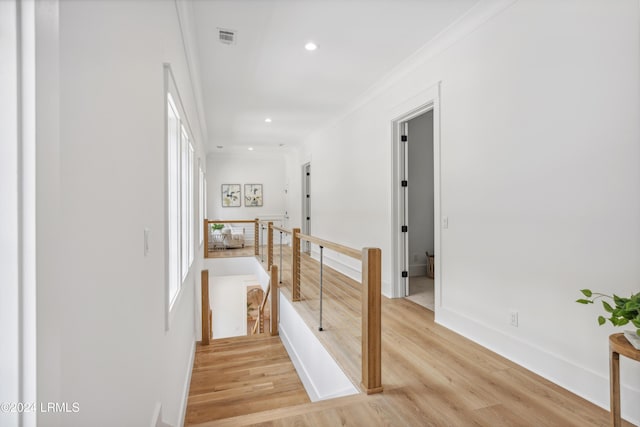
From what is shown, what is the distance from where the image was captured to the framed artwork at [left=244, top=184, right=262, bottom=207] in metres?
9.72

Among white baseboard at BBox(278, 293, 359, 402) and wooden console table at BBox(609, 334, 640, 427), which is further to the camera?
white baseboard at BBox(278, 293, 359, 402)

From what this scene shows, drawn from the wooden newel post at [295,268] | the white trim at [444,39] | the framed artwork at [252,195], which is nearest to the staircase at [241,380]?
the wooden newel post at [295,268]

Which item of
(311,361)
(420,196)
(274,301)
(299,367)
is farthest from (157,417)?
(420,196)

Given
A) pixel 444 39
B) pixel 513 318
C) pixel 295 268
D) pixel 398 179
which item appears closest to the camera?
pixel 513 318

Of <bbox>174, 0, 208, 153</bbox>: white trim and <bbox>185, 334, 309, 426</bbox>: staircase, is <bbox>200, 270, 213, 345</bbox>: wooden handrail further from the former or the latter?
<bbox>174, 0, 208, 153</bbox>: white trim

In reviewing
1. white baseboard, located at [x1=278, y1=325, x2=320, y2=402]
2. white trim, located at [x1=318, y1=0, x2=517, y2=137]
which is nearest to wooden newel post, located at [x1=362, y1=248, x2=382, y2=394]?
white baseboard, located at [x1=278, y1=325, x2=320, y2=402]

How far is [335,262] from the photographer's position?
5.75 m

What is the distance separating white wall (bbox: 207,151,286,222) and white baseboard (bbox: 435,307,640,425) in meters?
7.48

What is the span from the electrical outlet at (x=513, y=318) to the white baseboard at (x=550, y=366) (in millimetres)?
100

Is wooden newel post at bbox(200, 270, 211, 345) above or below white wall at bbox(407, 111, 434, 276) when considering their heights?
below

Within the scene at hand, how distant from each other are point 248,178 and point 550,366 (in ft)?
28.1

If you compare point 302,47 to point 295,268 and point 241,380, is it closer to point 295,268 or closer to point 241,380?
point 295,268

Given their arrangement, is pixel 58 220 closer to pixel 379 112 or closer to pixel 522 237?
pixel 522 237

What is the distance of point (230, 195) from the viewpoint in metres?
→ 9.55
